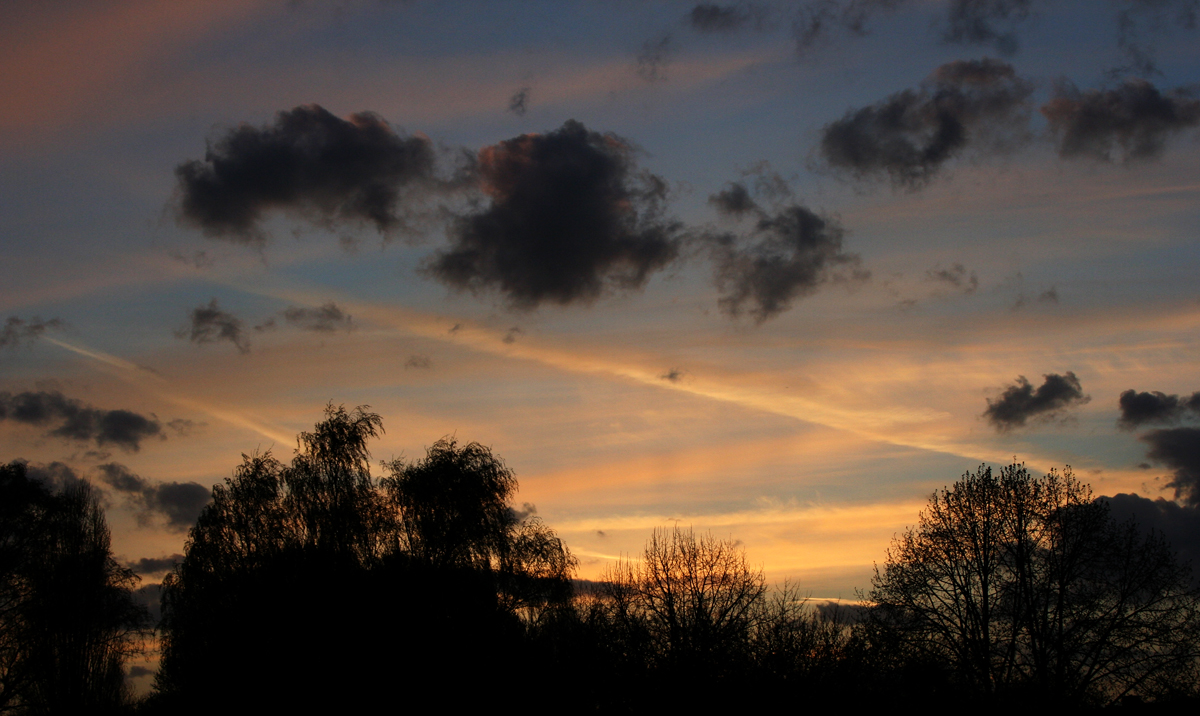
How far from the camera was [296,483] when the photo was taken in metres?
36.9

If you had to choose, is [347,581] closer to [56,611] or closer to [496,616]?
[496,616]

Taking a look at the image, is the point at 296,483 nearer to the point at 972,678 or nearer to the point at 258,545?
the point at 258,545

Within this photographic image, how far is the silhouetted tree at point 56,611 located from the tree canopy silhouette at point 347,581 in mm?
3229

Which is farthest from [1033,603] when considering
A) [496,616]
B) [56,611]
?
[56,611]

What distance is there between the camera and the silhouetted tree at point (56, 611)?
35.6 meters

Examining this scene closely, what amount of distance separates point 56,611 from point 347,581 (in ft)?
52.9

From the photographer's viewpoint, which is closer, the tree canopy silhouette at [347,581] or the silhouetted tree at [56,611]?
the tree canopy silhouette at [347,581]

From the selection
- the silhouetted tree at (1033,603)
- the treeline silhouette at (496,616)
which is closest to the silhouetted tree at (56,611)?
the treeline silhouette at (496,616)

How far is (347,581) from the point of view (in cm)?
3303

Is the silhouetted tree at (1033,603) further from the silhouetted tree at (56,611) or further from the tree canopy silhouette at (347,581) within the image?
the silhouetted tree at (56,611)

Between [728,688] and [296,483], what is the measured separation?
21.4m

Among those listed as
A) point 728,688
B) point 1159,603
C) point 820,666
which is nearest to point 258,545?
point 728,688

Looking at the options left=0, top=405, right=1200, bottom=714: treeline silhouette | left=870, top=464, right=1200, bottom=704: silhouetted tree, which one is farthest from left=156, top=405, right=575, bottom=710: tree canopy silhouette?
left=870, top=464, right=1200, bottom=704: silhouetted tree

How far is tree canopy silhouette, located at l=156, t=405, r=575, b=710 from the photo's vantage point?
30.4 m
